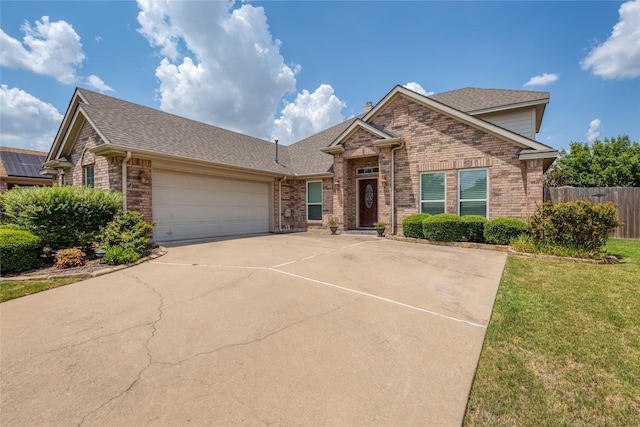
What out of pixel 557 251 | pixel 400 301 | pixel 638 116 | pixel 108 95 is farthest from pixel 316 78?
pixel 638 116

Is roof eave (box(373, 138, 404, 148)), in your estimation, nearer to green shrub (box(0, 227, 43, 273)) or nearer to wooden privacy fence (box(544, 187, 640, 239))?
wooden privacy fence (box(544, 187, 640, 239))

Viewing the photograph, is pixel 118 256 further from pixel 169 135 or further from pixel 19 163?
pixel 19 163

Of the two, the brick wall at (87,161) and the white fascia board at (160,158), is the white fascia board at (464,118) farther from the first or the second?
the brick wall at (87,161)

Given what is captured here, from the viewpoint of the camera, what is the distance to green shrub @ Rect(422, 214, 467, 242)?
9.23 m

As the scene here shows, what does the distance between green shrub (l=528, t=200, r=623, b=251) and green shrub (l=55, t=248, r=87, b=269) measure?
→ 1191 centimetres

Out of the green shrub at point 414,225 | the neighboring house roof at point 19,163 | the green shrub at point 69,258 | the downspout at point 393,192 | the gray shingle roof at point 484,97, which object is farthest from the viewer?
the neighboring house roof at point 19,163

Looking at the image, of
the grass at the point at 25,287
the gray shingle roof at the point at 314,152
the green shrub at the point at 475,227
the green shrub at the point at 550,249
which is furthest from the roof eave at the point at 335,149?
the grass at the point at 25,287

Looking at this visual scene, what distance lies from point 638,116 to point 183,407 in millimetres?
31969

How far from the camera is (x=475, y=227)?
9.20m

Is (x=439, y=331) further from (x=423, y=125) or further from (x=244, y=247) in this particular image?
(x=423, y=125)

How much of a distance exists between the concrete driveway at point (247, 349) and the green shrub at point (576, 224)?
4.11 m

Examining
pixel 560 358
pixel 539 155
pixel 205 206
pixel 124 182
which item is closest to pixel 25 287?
pixel 124 182

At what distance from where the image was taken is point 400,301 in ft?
13.8

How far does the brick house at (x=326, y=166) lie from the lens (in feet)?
31.1
